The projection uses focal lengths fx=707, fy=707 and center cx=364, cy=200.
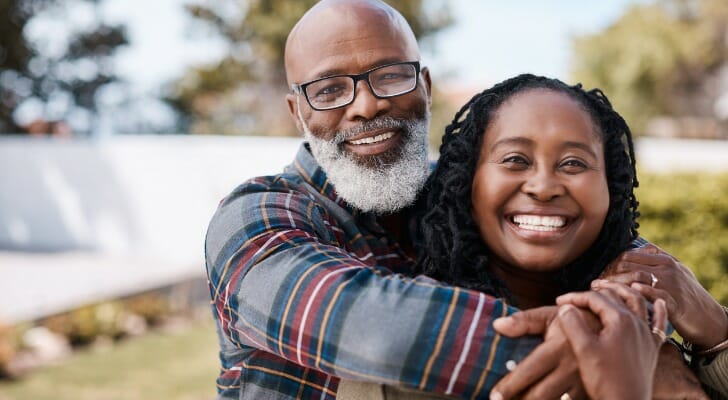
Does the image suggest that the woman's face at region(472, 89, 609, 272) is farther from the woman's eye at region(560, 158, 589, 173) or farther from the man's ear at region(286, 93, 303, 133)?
the man's ear at region(286, 93, 303, 133)

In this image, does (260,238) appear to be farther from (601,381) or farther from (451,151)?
(601,381)

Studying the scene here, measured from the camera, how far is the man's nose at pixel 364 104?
7.64 ft

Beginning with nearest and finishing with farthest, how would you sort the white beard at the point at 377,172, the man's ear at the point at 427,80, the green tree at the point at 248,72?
the white beard at the point at 377,172 → the man's ear at the point at 427,80 → the green tree at the point at 248,72

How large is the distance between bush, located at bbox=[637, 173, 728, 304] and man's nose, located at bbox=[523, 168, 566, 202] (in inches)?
216

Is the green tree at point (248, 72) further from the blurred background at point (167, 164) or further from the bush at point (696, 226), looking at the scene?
the bush at point (696, 226)

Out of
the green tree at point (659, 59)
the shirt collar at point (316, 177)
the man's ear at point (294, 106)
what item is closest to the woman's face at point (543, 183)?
the shirt collar at point (316, 177)

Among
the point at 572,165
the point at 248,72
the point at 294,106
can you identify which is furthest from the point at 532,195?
the point at 248,72

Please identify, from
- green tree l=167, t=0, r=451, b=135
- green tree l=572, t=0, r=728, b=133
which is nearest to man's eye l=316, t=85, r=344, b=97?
green tree l=167, t=0, r=451, b=135

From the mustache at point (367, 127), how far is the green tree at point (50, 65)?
21868mm

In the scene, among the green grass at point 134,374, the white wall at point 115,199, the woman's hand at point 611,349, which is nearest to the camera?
the woman's hand at point 611,349

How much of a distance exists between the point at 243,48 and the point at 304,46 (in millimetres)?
19059

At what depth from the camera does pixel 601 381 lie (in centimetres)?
135

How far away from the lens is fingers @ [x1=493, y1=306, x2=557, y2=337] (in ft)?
4.76

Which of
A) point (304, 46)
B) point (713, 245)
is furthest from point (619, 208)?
point (713, 245)
